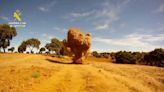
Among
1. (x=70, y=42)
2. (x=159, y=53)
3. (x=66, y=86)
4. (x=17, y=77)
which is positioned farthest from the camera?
(x=159, y=53)

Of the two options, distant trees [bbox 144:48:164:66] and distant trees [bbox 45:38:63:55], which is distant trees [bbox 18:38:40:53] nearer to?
distant trees [bbox 45:38:63:55]

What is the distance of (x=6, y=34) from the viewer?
7744 centimetres

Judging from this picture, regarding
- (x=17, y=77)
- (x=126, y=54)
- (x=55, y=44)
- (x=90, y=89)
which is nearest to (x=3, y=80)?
(x=17, y=77)

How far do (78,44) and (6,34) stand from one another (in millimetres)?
42215

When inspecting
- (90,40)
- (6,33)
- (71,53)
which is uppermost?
(6,33)

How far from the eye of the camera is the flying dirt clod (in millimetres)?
45906

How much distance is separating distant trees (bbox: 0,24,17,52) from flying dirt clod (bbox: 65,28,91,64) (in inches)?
1523

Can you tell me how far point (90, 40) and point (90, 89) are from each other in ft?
93.3

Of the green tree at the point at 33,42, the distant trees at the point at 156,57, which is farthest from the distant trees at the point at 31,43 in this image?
the distant trees at the point at 156,57

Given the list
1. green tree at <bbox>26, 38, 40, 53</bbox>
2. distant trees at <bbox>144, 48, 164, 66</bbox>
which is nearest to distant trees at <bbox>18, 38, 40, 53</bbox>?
green tree at <bbox>26, 38, 40, 53</bbox>

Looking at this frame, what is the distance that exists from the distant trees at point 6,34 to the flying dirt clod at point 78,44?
3867 centimetres

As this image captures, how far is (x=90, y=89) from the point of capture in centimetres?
1941

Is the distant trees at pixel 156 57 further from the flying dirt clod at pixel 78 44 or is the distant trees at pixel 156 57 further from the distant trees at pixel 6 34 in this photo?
Answer: the distant trees at pixel 6 34

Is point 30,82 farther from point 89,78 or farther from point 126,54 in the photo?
point 126,54
